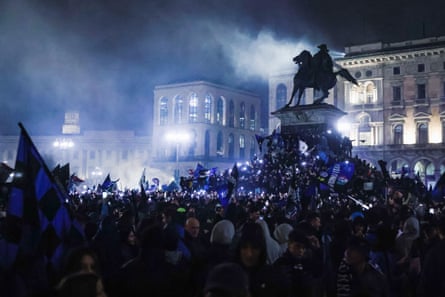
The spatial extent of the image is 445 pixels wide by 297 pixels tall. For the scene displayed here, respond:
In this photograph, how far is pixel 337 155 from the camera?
27.2 m

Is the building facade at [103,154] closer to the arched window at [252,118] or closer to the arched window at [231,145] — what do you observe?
the arched window at [231,145]

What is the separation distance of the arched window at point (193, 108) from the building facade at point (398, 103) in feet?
74.6

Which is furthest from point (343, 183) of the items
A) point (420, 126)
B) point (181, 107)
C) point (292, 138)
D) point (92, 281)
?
point (181, 107)

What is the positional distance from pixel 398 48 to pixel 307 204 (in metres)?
52.9

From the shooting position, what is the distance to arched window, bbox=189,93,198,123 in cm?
8150

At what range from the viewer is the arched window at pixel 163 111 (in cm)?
8494

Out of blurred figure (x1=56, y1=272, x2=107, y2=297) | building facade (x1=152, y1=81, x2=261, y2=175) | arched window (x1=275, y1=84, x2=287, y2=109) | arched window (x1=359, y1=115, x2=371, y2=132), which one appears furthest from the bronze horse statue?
building facade (x1=152, y1=81, x2=261, y2=175)

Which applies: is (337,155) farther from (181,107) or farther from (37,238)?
(181,107)

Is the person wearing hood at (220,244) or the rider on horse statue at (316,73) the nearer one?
the person wearing hood at (220,244)

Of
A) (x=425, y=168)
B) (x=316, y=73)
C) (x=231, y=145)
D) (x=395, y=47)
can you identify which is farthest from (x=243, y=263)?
(x=231, y=145)

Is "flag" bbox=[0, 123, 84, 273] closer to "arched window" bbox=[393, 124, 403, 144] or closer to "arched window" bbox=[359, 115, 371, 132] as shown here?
"arched window" bbox=[393, 124, 403, 144]

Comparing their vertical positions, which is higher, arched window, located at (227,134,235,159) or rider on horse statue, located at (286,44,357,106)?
rider on horse statue, located at (286,44,357,106)

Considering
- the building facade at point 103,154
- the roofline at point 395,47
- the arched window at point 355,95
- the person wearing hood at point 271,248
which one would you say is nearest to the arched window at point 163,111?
the building facade at point 103,154

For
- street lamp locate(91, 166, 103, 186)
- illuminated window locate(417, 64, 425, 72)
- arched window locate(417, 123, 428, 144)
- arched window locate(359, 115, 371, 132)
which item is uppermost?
illuminated window locate(417, 64, 425, 72)
